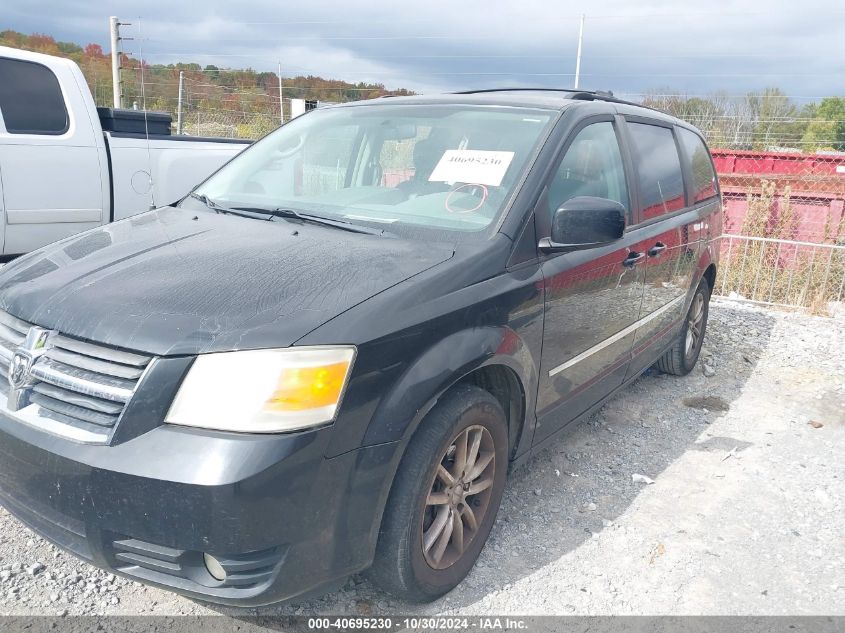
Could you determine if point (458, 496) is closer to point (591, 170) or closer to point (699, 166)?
point (591, 170)

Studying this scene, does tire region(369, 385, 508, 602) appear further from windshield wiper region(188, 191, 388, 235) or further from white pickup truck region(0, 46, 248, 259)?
white pickup truck region(0, 46, 248, 259)

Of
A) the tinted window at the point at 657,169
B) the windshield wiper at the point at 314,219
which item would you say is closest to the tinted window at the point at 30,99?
the windshield wiper at the point at 314,219

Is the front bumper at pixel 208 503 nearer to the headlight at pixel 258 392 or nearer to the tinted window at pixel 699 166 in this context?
the headlight at pixel 258 392

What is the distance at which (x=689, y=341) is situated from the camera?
5.26 metres

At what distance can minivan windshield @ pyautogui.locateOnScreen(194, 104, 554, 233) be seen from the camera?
2.88 metres

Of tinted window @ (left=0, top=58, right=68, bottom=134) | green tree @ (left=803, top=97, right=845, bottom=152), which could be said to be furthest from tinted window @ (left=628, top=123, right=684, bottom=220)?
green tree @ (left=803, top=97, right=845, bottom=152)

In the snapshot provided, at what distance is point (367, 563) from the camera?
87.4 inches

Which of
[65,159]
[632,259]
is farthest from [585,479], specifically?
[65,159]

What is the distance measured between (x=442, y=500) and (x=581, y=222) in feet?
4.05

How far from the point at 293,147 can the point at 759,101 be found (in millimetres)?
27262

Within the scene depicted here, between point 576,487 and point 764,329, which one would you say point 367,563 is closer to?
point 576,487

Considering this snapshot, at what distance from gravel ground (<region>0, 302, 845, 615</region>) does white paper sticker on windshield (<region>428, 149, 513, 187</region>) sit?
158 cm

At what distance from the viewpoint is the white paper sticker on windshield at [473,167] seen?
2.92 meters

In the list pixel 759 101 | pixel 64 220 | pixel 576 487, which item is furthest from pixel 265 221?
pixel 759 101
